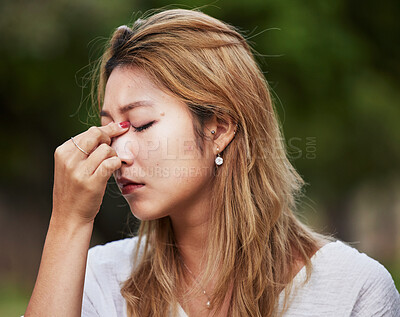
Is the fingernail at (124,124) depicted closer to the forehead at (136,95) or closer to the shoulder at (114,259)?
the forehead at (136,95)

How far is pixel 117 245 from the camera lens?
10.7 feet

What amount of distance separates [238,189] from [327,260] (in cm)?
58

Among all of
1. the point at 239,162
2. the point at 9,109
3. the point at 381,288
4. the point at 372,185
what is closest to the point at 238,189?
the point at 239,162

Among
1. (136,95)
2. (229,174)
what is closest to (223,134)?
(229,174)

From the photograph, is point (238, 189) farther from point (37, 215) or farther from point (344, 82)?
point (37, 215)

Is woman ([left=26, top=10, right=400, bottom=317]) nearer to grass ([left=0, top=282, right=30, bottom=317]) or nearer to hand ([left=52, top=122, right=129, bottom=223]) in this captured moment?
hand ([left=52, top=122, right=129, bottom=223])

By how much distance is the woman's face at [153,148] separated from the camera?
2629 millimetres

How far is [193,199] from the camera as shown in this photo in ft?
9.34

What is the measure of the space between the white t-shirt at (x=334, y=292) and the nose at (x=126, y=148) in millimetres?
760

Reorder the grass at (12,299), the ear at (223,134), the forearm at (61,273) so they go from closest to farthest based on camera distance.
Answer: the forearm at (61,273), the ear at (223,134), the grass at (12,299)

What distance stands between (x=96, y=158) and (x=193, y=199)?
579mm

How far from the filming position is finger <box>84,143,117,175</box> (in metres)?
2.53

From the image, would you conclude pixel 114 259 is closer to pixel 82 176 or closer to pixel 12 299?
pixel 82 176

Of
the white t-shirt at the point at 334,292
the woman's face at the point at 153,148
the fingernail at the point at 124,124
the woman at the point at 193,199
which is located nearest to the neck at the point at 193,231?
the woman at the point at 193,199
